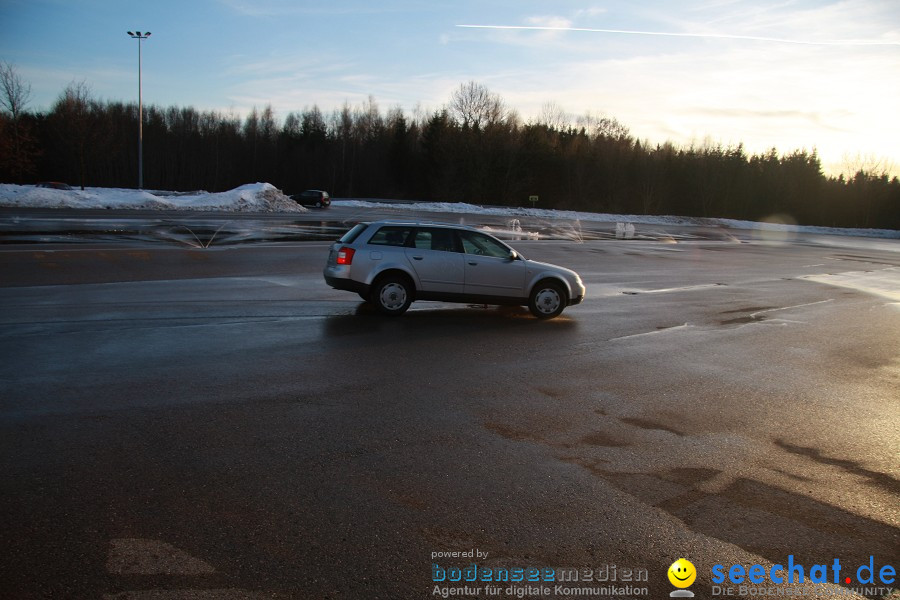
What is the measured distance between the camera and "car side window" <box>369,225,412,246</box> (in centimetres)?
1153

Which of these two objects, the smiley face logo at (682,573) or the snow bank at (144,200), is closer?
the smiley face logo at (682,573)

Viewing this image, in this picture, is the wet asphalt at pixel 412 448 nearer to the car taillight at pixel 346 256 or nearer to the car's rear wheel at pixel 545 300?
the car's rear wheel at pixel 545 300

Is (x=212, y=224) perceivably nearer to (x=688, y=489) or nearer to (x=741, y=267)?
(x=741, y=267)

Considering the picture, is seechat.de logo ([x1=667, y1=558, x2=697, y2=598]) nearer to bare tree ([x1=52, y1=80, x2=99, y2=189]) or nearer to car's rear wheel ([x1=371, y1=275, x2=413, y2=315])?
car's rear wheel ([x1=371, y1=275, x2=413, y2=315])

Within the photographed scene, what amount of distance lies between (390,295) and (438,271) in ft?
3.05

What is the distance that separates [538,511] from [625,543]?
1.98 feet

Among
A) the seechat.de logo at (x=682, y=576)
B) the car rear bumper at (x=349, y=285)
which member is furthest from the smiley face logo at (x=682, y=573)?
the car rear bumper at (x=349, y=285)

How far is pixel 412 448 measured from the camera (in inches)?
213

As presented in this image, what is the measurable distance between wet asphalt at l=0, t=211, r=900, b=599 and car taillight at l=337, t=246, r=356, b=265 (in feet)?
2.90

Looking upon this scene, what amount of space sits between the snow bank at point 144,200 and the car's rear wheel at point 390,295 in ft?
114

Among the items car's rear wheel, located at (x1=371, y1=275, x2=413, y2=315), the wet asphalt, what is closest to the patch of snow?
car's rear wheel, located at (x1=371, y1=275, x2=413, y2=315)

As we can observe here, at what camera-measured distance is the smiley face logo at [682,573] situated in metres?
3.68

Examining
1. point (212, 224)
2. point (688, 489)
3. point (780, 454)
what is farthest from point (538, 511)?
point (212, 224)

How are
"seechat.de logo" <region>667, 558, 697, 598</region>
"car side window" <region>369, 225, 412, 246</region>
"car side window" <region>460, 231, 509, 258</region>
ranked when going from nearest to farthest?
1. "seechat.de logo" <region>667, 558, 697, 598</region>
2. "car side window" <region>369, 225, 412, 246</region>
3. "car side window" <region>460, 231, 509, 258</region>
